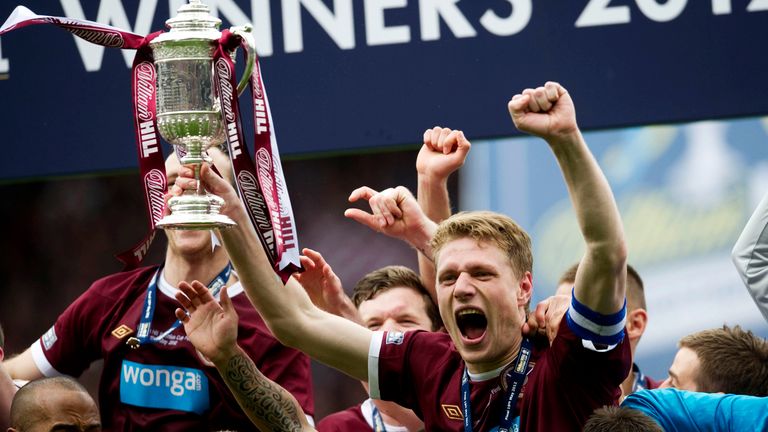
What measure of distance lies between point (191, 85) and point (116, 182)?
300cm

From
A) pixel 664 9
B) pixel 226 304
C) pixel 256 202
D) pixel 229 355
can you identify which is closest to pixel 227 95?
pixel 256 202

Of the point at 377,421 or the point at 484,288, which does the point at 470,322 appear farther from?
the point at 377,421

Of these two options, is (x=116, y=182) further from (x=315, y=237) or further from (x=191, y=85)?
(x=191, y=85)

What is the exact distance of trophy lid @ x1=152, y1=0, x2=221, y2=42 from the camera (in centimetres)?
365

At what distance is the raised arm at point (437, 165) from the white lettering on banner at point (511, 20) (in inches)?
33.6

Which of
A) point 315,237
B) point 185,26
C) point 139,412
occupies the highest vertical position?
point 185,26

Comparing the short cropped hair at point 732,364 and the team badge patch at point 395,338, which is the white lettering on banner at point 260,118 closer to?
the team badge patch at point 395,338

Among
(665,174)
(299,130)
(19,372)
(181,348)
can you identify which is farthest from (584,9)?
(19,372)

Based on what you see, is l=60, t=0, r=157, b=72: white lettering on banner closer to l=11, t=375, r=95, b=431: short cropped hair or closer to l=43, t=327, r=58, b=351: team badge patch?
l=43, t=327, r=58, b=351: team badge patch

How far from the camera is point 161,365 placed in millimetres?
4848

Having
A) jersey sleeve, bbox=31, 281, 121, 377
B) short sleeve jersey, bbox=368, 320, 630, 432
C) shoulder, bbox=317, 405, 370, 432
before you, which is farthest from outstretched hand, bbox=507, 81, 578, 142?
jersey sleeve, bbox=31, 281, 121, 377

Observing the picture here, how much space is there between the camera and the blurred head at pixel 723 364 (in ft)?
14.2

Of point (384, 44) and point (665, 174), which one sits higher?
point (384, 44)

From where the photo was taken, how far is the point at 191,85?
3633 mm
